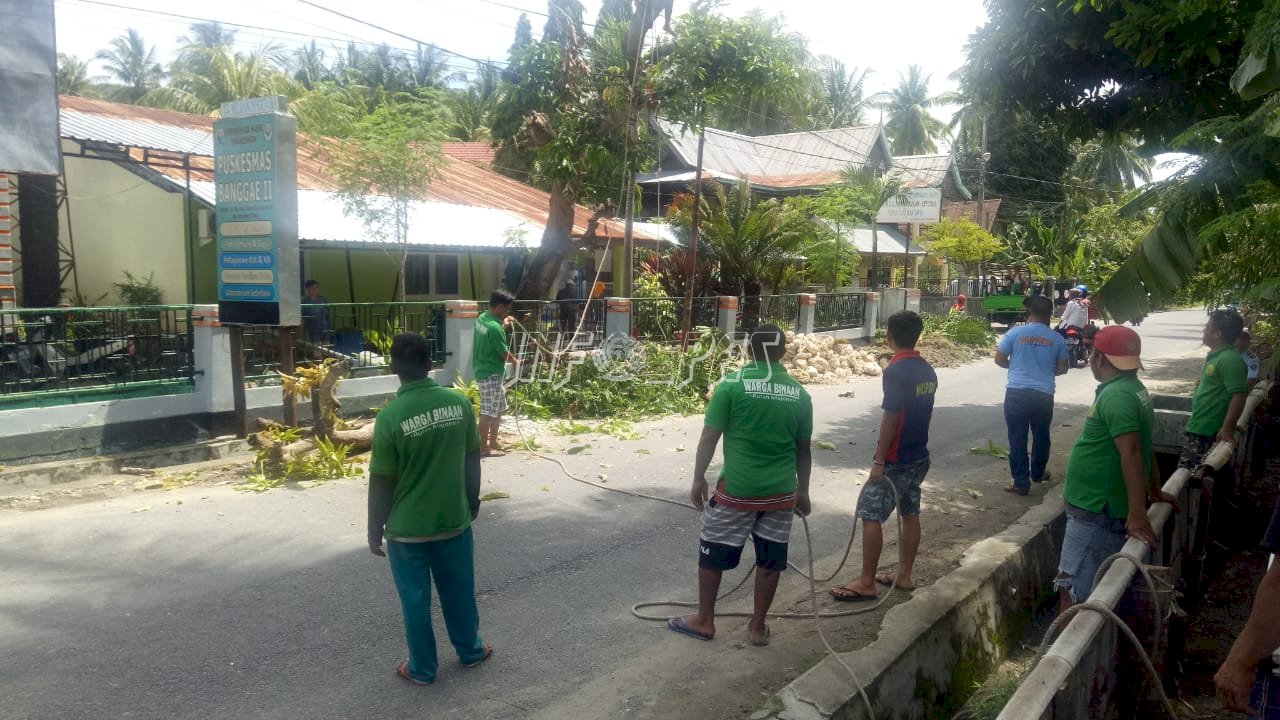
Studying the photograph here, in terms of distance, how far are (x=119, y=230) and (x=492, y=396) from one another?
11.0 metres

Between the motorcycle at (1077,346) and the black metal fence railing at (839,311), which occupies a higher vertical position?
the black metal fence railing at (839,311)

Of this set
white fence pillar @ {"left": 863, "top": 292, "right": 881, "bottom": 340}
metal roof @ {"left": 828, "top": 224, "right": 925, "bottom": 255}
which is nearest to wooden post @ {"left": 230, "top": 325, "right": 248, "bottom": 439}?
white fence pillar @ {"left": 863, "top": 292, "right": 881, "bottom": 340}

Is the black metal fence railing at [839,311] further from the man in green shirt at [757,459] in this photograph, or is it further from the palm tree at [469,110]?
the palm tree at [469,110]

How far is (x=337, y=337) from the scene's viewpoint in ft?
37.9

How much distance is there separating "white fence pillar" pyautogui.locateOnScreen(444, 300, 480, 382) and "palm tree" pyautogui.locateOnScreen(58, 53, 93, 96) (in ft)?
149

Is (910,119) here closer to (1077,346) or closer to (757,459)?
(1077,346)

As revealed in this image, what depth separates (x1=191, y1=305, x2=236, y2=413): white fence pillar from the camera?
9.80m

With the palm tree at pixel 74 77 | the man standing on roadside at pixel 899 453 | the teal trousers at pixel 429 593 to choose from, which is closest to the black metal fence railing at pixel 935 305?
the man standing on roadside at pixel 899 453

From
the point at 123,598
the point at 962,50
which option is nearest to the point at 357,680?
the point at 123,598

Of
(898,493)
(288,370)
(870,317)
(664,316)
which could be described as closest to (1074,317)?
(870,317)

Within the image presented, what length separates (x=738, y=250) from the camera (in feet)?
65.3

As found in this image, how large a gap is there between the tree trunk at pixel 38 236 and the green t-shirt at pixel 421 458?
12.8 m

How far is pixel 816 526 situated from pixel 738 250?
1299cm

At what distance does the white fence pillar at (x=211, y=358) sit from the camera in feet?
32.1
